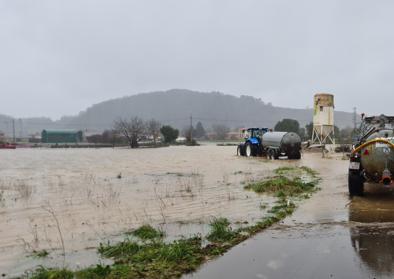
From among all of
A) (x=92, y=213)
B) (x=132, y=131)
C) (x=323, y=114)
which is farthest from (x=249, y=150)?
(x=132, y=131)

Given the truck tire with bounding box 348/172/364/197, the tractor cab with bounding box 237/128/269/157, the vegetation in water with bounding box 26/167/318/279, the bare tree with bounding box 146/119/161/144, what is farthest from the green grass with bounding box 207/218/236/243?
the bare tree with bounding box 146/119/161/144

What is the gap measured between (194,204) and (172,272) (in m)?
5.45

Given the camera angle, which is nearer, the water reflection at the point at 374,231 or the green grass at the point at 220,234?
the water reflection at the point at 374,231

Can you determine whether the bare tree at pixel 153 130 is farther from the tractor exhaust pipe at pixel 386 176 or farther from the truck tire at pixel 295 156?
the tractor exhaust pipe at pixel 386 176

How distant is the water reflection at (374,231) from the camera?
520 cm

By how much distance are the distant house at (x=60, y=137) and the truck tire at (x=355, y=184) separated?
110703mm

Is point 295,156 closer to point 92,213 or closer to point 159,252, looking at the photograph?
point 92,213

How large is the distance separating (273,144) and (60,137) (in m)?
98.2

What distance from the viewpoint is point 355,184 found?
10.5m

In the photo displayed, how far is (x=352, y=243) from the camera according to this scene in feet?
19.9

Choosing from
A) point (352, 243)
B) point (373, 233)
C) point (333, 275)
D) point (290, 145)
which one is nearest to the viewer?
point (333, 275)

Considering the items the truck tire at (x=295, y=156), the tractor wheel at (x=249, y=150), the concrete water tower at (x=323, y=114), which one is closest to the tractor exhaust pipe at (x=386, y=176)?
the truck tire at (x=295, y=156)

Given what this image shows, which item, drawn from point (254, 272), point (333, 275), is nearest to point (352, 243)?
point (333, 275)

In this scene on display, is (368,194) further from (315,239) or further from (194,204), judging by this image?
(315,239)
